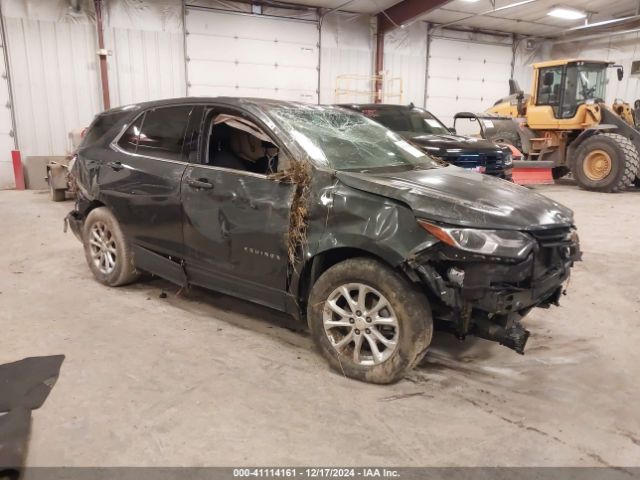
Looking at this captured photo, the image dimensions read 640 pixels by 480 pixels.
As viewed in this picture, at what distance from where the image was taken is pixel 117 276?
4273 millimetres

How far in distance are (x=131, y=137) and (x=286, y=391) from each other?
8.39 feet

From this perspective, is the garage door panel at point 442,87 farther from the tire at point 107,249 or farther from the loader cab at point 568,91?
the tire at point 107,249

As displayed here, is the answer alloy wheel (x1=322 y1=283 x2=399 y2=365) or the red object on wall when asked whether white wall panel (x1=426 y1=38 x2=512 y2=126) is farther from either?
alloy wheel (x1=322 y1=283 x2=399 y2=365)

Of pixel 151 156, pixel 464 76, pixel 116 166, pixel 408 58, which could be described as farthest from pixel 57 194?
pixel 464 76

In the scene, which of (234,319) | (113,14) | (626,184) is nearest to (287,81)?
(113,14)

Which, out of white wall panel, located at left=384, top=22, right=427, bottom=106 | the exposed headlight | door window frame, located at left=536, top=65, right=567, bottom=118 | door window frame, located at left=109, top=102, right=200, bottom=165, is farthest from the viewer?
white wall panel, located at left=384, top=22, right=427, bottom=106

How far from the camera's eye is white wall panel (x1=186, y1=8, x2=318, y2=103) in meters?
11.9

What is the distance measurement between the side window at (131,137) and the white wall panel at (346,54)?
397 inches

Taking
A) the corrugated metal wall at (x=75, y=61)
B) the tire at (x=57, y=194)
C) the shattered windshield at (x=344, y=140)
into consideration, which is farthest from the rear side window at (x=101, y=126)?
the corrugated metal wall at (x=75, y=61)

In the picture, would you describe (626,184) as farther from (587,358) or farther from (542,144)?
(587,358)

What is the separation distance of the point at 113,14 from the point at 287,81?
14.3 ft

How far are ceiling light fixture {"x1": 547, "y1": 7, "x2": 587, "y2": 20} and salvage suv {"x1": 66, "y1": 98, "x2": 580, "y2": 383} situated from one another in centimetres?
1305

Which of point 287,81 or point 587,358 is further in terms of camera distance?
point 287,81

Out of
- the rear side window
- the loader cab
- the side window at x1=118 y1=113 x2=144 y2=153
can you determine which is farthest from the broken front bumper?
the loader cab
